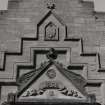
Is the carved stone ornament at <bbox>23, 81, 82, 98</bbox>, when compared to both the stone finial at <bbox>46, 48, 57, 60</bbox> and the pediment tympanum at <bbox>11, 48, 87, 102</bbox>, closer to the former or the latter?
the pediment tympanum at <bbox>11, 48, 87, 102</bbox>

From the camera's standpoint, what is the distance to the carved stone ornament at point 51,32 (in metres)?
13.2

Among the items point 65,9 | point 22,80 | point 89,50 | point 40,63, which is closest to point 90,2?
point 65,9

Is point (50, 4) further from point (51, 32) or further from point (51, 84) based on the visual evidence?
point (51, 84)

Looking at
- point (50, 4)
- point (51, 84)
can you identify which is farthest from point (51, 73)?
point (50, 4)

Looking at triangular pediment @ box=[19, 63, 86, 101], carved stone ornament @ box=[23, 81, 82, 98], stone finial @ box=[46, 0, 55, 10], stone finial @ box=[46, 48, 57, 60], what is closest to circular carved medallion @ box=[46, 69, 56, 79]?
triangular pediment @ box=[19, 63, 86, 101]

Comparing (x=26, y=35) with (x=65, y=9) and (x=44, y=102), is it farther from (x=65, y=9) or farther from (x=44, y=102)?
(x=44, y=102)

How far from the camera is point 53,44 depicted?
13.1m

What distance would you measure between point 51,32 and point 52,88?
2.16 meters

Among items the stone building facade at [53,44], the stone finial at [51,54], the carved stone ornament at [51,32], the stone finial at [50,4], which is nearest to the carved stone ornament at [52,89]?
the stone building facade at [53,44]

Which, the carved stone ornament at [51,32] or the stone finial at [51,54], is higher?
the carved stone ornament at [51,32]

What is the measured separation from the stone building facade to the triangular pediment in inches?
2.8

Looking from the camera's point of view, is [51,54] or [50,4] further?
[50,4]

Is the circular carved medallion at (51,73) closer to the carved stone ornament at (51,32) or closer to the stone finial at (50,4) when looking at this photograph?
the carved stone ornament at (51,32)

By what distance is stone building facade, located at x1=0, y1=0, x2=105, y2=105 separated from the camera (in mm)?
12438
